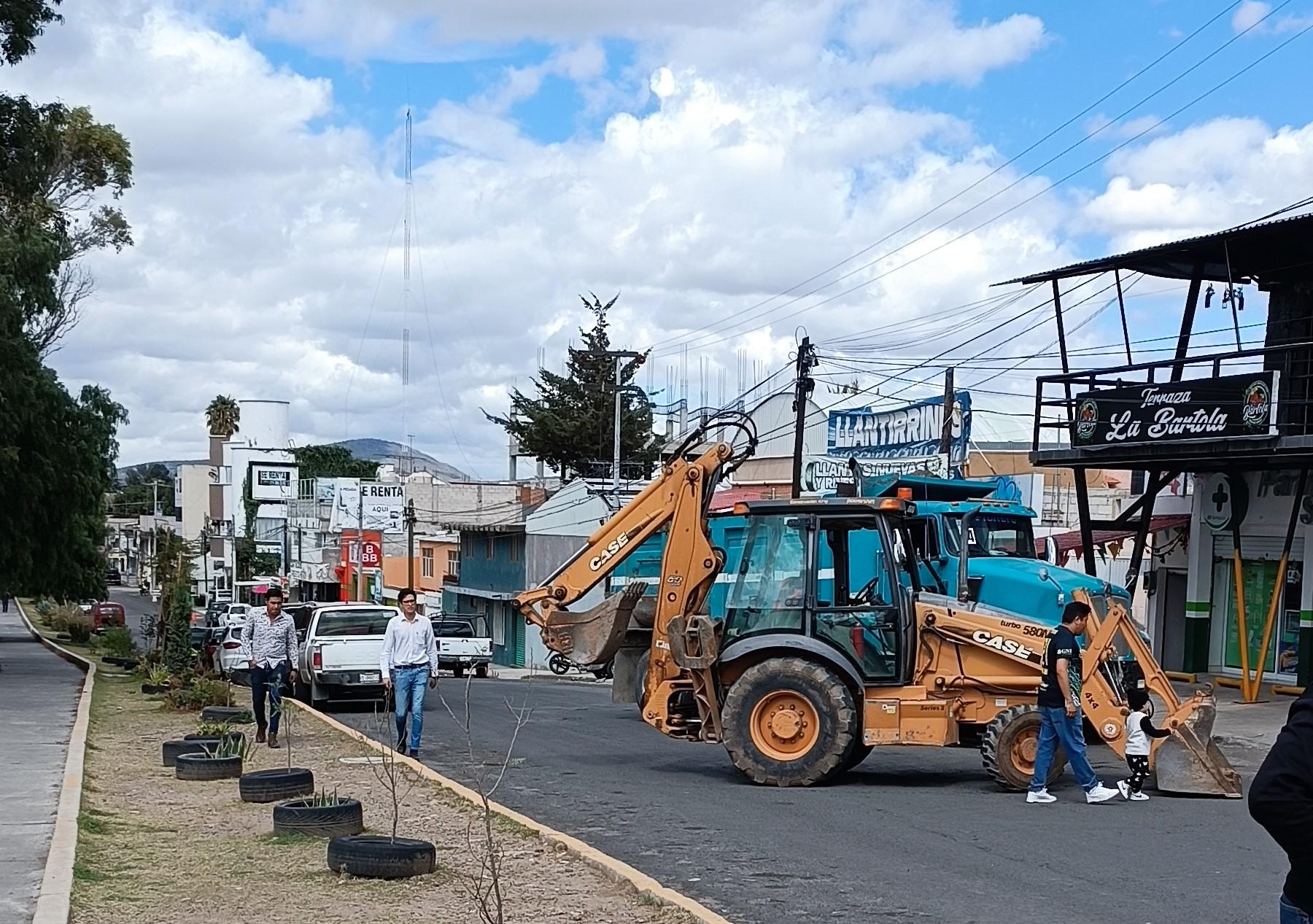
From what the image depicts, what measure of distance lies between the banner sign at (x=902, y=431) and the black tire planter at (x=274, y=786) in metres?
21.6

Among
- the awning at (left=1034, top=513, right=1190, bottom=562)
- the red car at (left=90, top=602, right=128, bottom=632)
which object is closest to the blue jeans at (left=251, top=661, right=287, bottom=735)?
the awning at (left=1034, top=513, right=1190, bottom=562)

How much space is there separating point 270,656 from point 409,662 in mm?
1962

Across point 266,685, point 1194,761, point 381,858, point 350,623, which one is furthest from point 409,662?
point 350,623

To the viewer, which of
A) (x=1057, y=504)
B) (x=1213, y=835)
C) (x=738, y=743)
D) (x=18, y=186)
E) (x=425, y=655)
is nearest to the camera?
(x=1213, y=835)

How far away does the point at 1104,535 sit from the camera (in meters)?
32.4

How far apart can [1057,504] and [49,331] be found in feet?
84.4

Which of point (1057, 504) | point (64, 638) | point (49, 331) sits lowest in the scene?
point (64, 638)

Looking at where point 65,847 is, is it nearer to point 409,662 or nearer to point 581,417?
point 409,662

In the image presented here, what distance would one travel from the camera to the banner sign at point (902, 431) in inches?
1297

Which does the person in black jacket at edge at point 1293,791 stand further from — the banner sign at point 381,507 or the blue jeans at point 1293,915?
the banner sign at point 381,507

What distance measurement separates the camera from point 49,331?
A: 3597 cm

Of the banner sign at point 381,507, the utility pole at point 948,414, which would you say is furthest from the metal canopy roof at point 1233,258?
the banner sign at point 381,507

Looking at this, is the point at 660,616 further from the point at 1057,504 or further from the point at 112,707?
the point at 1057,504

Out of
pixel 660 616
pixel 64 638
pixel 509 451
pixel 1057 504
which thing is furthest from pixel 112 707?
pixel 509 451
